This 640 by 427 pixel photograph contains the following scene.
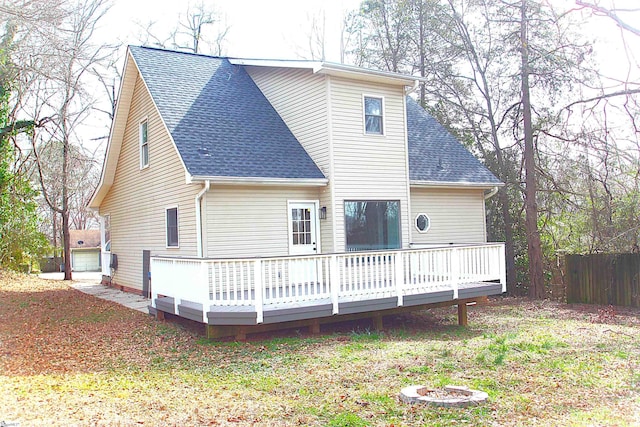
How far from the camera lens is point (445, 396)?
236 inches

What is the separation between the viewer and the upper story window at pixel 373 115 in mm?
13406

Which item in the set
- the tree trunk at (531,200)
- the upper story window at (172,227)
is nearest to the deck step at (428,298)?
the upper story window at (172,227)

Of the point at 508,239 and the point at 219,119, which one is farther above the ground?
the point at 219,119

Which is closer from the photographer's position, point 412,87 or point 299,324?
point 299,324

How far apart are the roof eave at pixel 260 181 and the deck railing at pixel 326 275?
1.79 m

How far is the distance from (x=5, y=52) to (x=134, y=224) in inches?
252

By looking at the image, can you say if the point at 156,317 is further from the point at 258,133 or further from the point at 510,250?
the point at 510,250

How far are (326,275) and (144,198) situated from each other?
7689mm

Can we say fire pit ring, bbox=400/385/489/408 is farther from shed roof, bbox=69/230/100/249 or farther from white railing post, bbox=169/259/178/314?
shed roof, bbox=69/230/100/249

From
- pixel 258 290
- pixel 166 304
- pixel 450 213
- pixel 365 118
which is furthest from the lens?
pixel 450 213

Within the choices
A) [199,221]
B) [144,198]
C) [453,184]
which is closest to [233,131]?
[199,221]

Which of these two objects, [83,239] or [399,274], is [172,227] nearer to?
[399,274]

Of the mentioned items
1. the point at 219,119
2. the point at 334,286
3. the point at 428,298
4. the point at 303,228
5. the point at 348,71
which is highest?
the point at 348,71

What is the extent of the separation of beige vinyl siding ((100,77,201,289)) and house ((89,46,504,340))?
2.8 inches
